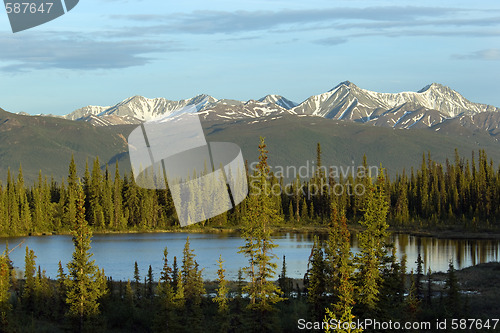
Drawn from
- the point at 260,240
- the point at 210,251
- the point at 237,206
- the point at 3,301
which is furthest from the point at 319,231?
the point at 3,301

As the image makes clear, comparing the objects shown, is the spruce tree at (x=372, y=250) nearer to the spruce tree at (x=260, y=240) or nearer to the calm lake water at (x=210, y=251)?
the spruce tree at (x=260, y=240)

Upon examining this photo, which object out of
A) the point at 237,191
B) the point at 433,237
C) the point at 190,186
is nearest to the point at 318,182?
the point at 237,191

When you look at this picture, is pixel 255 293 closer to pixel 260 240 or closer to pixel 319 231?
pixel 260 240

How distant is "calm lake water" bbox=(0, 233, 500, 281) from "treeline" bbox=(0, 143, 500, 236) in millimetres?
14708

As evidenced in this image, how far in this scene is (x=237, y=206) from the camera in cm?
16488

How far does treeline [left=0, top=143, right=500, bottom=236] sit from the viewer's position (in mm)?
140250

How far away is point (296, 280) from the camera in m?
63.9

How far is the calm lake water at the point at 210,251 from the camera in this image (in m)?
77.1

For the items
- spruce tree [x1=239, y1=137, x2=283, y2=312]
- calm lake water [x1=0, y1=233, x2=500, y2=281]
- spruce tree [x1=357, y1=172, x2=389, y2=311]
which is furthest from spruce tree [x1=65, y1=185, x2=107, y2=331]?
calm lake water [x1=0, y1=233, x2=500, y2=281]

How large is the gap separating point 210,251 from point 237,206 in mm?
69079

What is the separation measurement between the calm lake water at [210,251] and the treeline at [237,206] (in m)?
14.7

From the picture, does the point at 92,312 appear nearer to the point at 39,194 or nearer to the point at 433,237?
the point at 433,237

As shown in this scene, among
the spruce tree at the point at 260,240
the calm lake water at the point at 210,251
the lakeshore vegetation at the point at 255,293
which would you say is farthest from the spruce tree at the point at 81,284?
the calm lake water at the point at 210,251

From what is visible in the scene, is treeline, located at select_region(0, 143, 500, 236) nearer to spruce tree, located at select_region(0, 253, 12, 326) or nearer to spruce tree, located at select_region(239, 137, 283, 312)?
spruce tree, located at select_region(0, 253, 12, 326)
